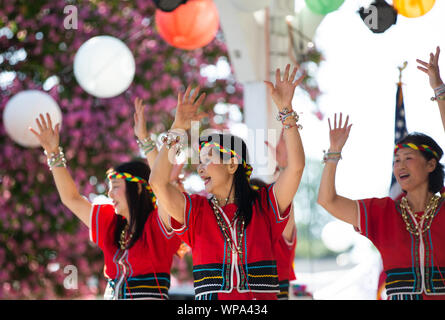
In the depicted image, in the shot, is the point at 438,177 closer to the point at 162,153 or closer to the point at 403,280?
the point at 403,280

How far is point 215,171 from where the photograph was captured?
7.95 feet

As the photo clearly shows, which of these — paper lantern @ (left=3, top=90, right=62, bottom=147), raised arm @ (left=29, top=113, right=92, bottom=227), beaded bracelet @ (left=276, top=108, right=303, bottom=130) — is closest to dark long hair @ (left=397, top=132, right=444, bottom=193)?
beaded bracelet @ (left=276, top=108, right=303, bottom=130)

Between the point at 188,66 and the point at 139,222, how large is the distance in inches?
127

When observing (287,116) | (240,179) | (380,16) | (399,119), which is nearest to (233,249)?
(240,179)

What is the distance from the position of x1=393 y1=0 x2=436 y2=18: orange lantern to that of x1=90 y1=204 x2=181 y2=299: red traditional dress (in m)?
1.63

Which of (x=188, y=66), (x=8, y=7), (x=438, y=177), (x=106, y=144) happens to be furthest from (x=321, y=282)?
(x=8, y=7)

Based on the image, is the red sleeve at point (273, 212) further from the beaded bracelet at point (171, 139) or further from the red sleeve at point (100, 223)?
the red sleeve at point (100, 223)

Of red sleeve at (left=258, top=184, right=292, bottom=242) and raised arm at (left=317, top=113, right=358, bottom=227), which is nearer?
red sleeve at (left=258, top=184, right=292, bottom=242)

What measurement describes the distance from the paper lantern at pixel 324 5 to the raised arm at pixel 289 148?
3.64 feet

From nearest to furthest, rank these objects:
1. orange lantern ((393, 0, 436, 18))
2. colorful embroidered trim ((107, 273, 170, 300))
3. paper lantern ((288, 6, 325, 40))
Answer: colorful embroidered trim ((107, 273, 170, 300)), orange lantern ((393, 0, 436, 18)), paper lantern ((288, 6, 325, 40))

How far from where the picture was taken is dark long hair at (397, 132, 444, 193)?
261 cm

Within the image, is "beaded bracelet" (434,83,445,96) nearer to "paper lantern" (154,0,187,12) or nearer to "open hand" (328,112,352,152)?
"open hand" (328,112,352,152)

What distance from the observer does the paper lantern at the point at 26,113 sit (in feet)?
12.6
